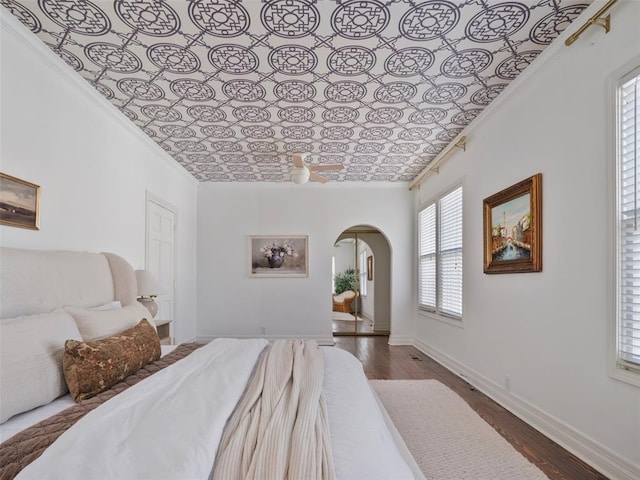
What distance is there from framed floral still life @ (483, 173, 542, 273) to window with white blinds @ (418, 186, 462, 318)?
773 mm

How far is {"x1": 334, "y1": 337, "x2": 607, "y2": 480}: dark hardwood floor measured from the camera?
1.96 m

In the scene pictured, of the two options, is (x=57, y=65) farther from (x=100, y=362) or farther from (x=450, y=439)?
(x=450, y=439)

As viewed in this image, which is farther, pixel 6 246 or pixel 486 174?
pixel 486 174

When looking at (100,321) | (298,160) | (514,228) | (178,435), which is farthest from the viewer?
(298,160)

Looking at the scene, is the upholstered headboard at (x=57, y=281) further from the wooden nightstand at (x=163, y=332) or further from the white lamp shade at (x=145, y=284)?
the wooden nightstand at (x=163, y=332)

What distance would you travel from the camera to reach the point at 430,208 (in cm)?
489

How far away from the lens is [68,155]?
2.49m

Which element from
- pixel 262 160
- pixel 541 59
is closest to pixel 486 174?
pixel 541 59

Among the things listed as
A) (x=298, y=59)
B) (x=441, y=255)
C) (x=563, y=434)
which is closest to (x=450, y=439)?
(x=563, y=434)

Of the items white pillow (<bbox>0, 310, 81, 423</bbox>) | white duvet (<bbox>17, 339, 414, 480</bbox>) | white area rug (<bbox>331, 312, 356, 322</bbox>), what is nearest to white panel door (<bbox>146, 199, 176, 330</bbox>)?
white pillow (<bbox>0, 310, 81, 423</bbox>)

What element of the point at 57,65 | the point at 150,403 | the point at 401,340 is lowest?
the point at 401,340

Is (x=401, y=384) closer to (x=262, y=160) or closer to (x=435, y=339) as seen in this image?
(x=435, y=339)

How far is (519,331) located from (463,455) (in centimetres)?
111

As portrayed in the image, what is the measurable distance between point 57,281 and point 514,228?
132 inches
